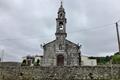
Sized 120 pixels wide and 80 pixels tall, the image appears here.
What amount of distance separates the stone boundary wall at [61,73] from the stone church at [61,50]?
1192cm

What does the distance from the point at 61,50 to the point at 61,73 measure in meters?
13.3

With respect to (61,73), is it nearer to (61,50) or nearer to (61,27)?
(61,50)

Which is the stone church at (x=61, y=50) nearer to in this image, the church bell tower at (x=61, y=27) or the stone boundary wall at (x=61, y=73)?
the church bell tower at (x=61, y=27)

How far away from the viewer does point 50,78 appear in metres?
20.5

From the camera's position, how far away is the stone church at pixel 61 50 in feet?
108

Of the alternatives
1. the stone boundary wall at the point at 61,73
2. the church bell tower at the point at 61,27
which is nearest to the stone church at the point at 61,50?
the church bell tower at the point at 61,27

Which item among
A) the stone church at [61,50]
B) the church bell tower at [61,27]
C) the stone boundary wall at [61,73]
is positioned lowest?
the stone boundary wall at [61,73]


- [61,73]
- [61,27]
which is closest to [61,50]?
[61,27]

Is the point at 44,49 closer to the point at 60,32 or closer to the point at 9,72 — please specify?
the point at 60,32

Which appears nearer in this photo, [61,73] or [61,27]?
[61,73]

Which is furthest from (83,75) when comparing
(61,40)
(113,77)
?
(61,40)

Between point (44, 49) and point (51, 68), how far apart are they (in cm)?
1373

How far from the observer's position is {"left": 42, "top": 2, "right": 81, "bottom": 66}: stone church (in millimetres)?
33062

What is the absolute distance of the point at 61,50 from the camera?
33781mm
